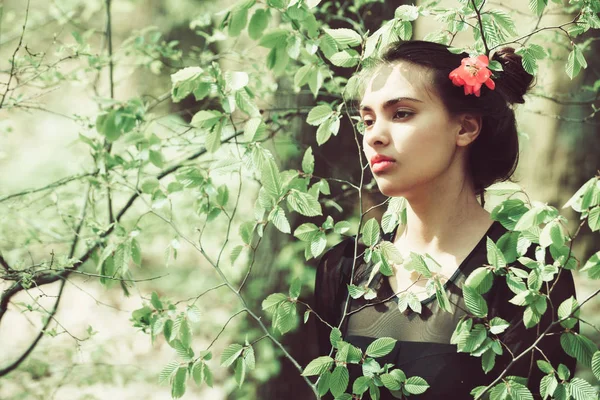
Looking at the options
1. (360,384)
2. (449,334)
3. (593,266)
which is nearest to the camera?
(593,266)

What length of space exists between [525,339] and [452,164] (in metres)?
0.48

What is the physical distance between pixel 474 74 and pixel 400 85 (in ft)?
0.63

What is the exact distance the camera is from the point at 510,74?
1.94 metres

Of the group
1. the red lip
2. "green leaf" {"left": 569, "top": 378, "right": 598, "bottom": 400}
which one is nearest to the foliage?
"green leaf" {"left": 569, "top": 378, "right": 598, "bottom": 400}

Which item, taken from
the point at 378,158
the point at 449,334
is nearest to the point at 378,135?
the point at 378,158

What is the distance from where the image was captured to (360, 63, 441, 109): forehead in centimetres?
184

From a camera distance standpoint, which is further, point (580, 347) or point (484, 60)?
point (484, 60)

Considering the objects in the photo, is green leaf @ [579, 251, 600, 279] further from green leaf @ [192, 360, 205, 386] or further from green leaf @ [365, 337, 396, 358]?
green leaf @ [192, 360, 205, 386]

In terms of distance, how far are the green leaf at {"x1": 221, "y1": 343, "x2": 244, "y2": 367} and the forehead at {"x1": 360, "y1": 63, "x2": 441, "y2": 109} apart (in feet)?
2.21

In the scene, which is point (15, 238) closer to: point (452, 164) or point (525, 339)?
point (452, 164)

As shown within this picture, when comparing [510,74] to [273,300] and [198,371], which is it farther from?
[198,371]

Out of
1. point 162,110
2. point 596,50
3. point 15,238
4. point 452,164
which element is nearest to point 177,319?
point 452,164

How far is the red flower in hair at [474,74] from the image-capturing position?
5.68 ft

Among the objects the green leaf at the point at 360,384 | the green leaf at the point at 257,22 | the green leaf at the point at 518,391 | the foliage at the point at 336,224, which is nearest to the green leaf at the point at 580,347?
the foliage at the point at 336,224
